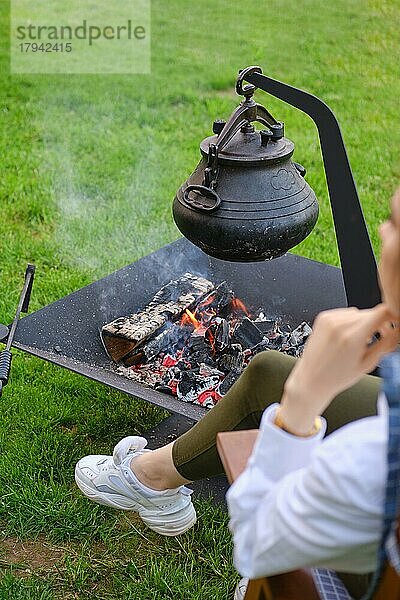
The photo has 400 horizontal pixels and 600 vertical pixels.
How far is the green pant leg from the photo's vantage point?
177cm

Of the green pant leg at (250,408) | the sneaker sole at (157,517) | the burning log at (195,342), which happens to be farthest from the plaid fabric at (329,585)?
the burning log at (195,342)

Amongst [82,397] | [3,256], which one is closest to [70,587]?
[82,397]

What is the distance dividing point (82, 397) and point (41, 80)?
3146 mm

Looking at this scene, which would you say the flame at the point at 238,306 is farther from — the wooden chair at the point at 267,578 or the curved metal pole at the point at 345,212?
the wooden chair at the point at 267,578

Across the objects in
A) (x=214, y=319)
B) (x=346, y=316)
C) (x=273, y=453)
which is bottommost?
(x=214, y=319)

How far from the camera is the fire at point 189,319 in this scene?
2.97 m

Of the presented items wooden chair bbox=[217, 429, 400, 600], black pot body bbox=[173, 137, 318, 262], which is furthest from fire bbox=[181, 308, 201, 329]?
wooden chair bbox=[217, 429, 400, 600]

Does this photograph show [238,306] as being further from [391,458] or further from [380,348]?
[391,458]

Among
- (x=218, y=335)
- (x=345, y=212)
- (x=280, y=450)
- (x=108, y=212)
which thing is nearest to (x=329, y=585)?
(x=280, y=450)

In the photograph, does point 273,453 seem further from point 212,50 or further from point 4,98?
point 212,50

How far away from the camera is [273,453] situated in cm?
123

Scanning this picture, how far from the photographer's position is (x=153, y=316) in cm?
298

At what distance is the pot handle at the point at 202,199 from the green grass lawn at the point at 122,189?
0.89m

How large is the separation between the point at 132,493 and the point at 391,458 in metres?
1.34
